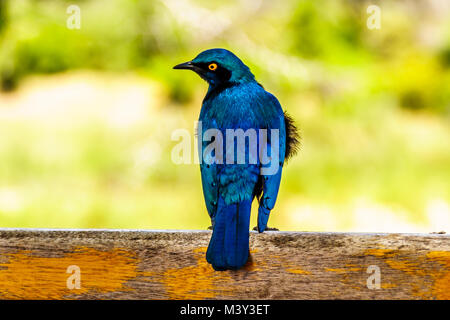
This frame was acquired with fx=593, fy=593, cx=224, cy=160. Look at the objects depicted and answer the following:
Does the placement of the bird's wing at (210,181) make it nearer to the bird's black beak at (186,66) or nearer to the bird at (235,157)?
the bird at (235,157)

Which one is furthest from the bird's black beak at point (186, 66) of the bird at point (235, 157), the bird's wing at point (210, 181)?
the bird's wing at point (210, 181)

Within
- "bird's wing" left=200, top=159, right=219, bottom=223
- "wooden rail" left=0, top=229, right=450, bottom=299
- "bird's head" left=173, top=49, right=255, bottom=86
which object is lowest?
"wooden rail" left=0, top=229, right=450, bottom=299

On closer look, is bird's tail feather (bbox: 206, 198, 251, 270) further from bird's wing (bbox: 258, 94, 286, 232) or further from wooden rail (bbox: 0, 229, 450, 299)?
bird's wing (bbox: 258, 94, 286, 232)

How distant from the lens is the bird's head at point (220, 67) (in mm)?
2350

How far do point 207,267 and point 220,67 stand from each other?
95cm

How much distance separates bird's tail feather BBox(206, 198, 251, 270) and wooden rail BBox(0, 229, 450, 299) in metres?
0.05

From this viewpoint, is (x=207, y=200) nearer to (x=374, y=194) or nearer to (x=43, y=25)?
(x=374, y=194)

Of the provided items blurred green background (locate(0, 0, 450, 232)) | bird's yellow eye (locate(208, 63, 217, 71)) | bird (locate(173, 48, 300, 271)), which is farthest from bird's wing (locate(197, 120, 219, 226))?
blurred green background (locate(0, 0, 450, 232))

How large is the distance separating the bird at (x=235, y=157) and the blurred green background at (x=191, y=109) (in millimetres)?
2430

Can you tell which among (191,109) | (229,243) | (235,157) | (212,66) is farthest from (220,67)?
(191,109)

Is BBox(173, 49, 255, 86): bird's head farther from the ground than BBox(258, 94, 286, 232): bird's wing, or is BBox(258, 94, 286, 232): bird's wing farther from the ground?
BBox(173, 49, 255, 86): bird's head

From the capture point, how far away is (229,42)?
5.21 m

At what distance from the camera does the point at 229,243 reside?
1.65 meters

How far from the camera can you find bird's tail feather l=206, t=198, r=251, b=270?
164 cm
